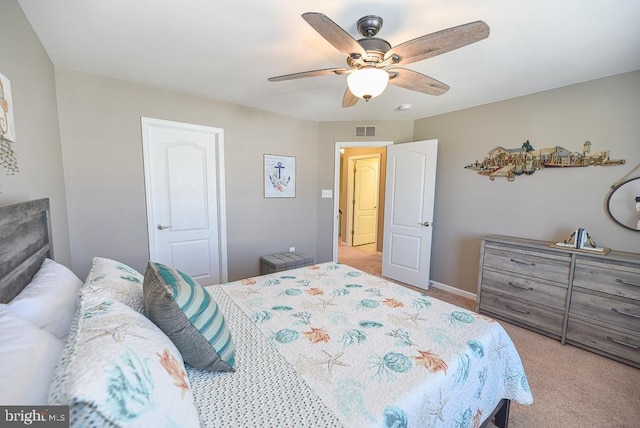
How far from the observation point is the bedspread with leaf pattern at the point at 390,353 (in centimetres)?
91

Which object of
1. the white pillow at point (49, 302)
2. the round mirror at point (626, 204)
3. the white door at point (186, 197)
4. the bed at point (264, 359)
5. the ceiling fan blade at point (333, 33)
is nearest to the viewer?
the bed at point (264, 359)

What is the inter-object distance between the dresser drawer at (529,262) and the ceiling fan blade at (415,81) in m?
1.71

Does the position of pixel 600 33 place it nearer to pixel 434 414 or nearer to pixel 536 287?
pixel 536 287

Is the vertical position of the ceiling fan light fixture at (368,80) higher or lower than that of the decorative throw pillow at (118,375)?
higher

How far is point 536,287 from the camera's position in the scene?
2.39 m

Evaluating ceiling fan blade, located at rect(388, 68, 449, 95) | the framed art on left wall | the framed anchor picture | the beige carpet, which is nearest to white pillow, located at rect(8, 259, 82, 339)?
the framed art on left wall

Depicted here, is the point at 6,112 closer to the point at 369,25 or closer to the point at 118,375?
the point at 118,375

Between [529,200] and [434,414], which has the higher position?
[529,200]

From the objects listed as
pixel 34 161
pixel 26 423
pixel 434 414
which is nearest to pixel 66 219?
pixel 34 161

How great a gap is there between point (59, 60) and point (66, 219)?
1309 millimetres

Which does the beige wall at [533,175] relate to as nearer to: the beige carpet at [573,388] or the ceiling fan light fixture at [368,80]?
the beige carpet at [573,388]

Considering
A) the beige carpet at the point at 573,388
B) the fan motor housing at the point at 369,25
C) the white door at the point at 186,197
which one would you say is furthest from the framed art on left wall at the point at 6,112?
the beige carpet at the point at 573,388

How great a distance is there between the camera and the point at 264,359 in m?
1.09

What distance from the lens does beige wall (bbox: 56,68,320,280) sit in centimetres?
234
